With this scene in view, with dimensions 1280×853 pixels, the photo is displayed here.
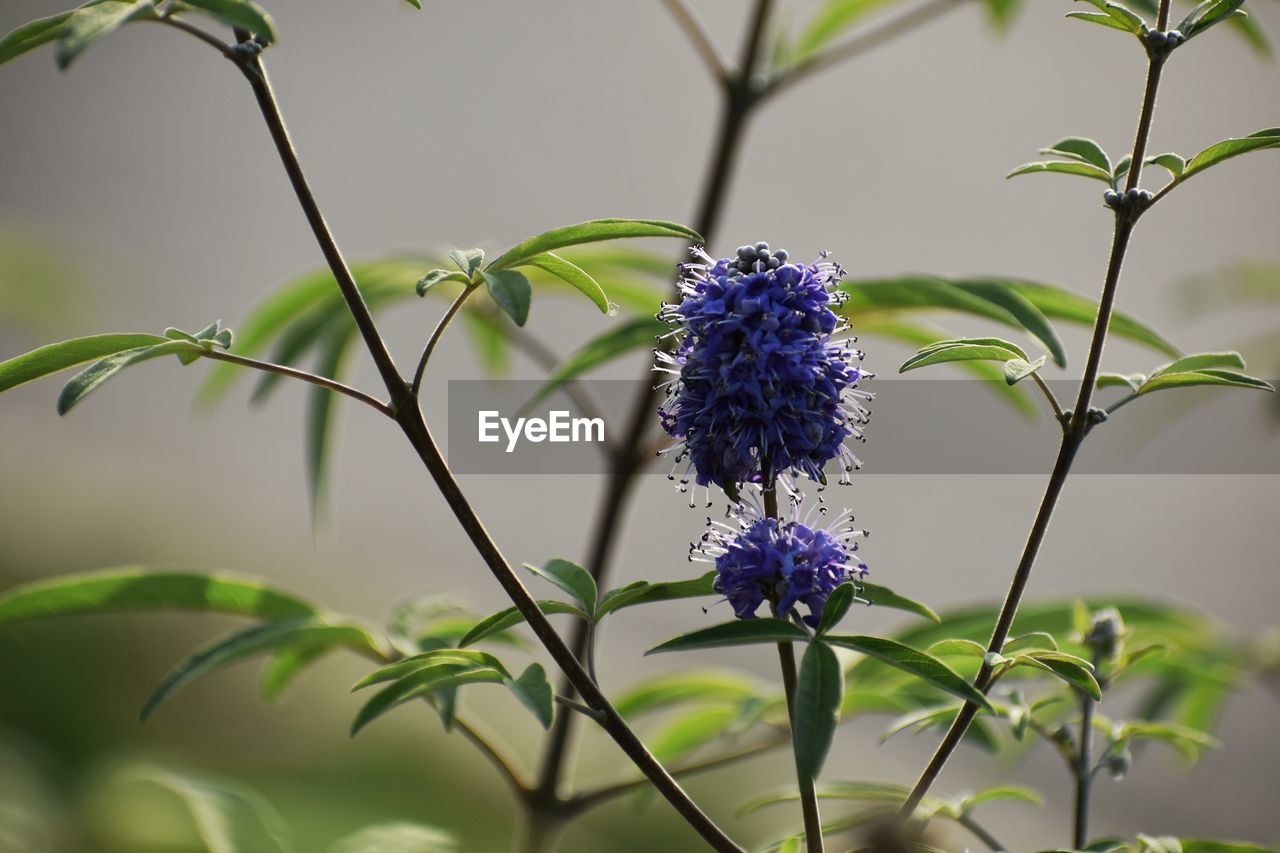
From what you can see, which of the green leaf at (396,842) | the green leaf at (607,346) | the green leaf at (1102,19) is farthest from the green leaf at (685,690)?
the green leaf at (1102,19)

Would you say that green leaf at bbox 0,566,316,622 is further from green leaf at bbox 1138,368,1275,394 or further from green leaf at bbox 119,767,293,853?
green leaf at bbox 1138,368,1275,394

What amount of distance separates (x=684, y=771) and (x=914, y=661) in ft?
1.36

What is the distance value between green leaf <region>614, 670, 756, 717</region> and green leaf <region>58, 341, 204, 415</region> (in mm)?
589

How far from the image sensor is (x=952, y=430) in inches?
128

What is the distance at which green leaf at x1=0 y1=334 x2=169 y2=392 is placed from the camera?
2.14 feet

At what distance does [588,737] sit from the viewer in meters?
2.73

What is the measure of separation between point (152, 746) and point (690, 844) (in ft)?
3.57

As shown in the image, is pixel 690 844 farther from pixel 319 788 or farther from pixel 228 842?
pixel 228 842

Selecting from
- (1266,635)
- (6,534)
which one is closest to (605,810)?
(1266,635)

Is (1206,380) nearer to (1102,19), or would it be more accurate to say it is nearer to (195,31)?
(1102,19)

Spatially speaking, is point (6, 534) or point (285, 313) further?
point (6, 534)

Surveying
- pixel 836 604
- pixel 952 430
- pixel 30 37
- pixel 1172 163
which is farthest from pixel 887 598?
pixel 952 430

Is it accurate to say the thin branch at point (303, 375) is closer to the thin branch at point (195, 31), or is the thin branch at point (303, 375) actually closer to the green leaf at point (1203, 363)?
the thin branch at point (195, 31)

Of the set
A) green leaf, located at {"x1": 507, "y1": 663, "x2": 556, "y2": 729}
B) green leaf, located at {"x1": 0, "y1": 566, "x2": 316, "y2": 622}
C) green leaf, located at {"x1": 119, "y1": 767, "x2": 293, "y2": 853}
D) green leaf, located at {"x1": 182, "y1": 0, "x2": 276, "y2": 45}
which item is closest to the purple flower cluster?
green leaf, located at {"x1": 507, "y1": 663, "x2": 556, "y2": 729}
